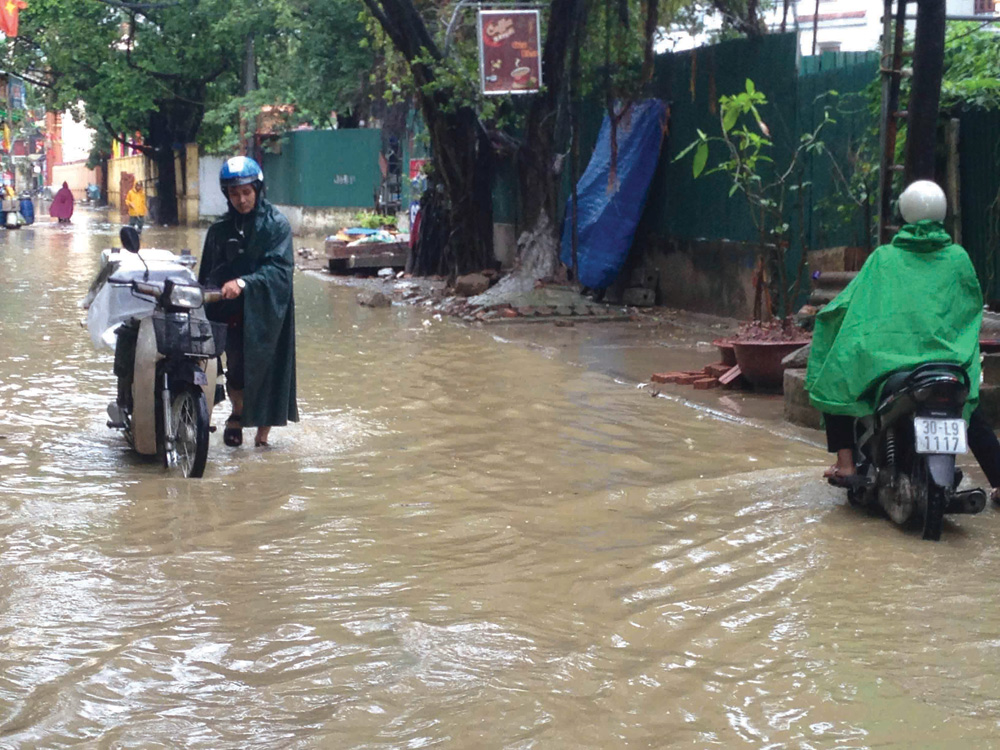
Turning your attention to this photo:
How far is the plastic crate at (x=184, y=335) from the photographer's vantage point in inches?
265

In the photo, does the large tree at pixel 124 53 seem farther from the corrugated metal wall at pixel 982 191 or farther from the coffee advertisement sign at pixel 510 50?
the corrugated metal wall at pixel 982 191

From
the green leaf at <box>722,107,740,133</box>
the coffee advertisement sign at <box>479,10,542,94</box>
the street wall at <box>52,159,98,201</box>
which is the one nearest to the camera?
the green leaf at <box>722,107,740,133</box>

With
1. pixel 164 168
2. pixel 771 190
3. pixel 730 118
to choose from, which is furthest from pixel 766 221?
pixel 164 168

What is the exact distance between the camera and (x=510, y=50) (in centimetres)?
1534

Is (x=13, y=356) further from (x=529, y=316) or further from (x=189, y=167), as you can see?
(x=189, y=167)

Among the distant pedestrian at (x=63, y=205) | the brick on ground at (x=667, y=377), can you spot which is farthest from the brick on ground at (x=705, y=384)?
the distant pedestrian at (x=63, y=205)

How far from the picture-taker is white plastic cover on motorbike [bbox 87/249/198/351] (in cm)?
713

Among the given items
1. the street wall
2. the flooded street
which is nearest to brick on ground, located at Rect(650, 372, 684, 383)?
the flooded street

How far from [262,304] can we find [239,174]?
0.71 metres

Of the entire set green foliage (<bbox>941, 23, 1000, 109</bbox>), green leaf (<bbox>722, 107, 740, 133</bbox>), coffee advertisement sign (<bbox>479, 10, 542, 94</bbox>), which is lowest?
green leaf (<bbox>722, 107, 740, 133</bbox>)

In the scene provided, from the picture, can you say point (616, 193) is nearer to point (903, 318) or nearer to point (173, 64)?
point (903, 318)

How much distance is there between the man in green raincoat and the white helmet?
334 centimetres

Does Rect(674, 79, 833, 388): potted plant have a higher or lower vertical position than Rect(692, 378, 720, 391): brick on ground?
higher

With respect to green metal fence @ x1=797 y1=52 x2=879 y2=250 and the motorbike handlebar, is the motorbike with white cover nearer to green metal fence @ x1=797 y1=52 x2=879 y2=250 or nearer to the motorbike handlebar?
the motorbike handlebar
